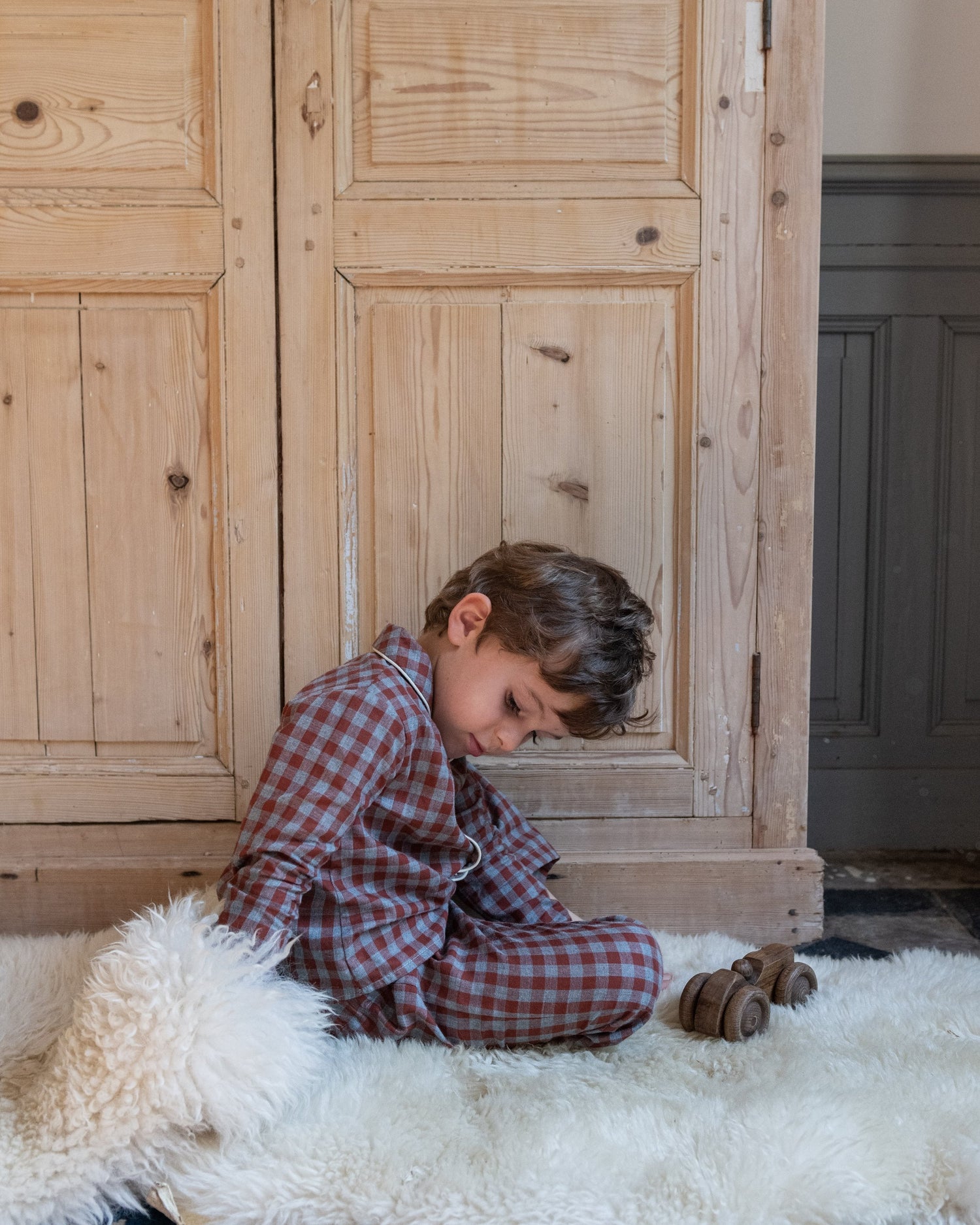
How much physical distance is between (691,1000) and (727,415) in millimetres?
769

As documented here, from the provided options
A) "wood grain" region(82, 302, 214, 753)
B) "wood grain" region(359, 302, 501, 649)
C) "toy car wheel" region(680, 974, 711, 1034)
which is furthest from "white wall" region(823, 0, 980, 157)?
"toy car wheel" region(680, 974, 711, 1034)

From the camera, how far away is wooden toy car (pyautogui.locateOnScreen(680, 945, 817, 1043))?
1.08m

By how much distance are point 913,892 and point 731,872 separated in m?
0.45

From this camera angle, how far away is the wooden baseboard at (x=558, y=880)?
4.56 ft

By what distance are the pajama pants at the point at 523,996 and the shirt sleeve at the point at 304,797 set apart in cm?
16

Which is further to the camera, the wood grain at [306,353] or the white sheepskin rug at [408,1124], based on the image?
the wood grain at [306,353]

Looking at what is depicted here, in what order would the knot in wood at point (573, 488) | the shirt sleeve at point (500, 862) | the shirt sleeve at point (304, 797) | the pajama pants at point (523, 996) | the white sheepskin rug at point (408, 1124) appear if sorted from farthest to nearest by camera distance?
the knot in wood at point (573, 488) → the shirt sleeve at point (500, 862) → the pajama pants at point (523, 996) → the shirt sleeve at point (304, 797) → the white sheepskin rug at point (408, 1124)

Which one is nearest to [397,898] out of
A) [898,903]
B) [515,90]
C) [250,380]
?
[250,380]

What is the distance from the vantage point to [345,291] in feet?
4.43

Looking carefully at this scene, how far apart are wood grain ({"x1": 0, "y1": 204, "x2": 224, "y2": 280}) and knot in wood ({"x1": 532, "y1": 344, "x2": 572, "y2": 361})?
45cm

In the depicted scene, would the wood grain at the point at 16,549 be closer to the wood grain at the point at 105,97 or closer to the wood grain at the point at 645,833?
the wood grain at the point at 105,97

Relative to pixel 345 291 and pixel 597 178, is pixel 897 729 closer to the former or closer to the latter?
pixel 597 178

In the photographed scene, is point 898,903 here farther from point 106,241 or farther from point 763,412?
point 106,241

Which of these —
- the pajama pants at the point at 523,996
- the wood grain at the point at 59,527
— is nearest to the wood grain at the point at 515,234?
the wood grain at the point at 59,527
